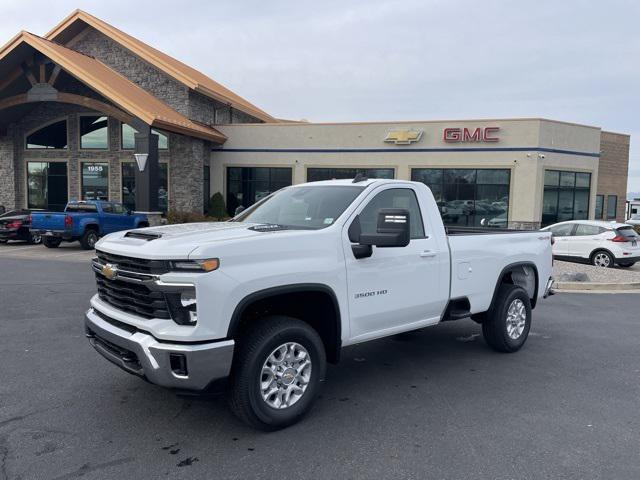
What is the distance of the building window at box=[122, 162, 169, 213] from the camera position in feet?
83.0

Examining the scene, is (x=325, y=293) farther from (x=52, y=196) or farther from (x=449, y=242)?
(x=52, y=196)

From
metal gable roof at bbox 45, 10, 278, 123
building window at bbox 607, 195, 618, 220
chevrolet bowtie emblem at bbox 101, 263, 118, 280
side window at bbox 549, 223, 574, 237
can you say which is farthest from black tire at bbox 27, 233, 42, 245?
building window at bbox 607, 195, 618, 220

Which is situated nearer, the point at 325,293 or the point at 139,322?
the point at 139,322

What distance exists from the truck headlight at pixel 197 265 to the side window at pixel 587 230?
14337 mm

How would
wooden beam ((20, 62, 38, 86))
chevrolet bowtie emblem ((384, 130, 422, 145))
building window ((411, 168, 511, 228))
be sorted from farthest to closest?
chevrolet bowtie emblem ((384, 130, 422, 145)) < building window ((411, 168, 511, 228)) < wooden beam ((20, 62, 38, 86))

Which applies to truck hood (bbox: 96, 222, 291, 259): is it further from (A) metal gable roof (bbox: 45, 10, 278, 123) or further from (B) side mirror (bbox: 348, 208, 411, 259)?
(A) metal gable roof (bbox: 45, 10, 278, 123)

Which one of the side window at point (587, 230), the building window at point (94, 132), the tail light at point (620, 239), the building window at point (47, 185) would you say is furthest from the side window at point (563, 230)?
the building window at point (47, 185)

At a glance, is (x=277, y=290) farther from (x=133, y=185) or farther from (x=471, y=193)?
(x=133, y=185)

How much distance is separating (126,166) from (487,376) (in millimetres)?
23530

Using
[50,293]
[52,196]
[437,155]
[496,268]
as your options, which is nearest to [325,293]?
[496,268]

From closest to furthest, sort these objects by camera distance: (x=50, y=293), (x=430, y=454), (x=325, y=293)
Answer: (x=430, y=454) < (x=325, y=293) < (x=50, y=293)

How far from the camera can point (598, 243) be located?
15.1m

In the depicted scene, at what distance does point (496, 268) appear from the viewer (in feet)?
20.3

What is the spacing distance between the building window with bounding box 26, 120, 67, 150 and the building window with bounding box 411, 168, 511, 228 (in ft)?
56.3
